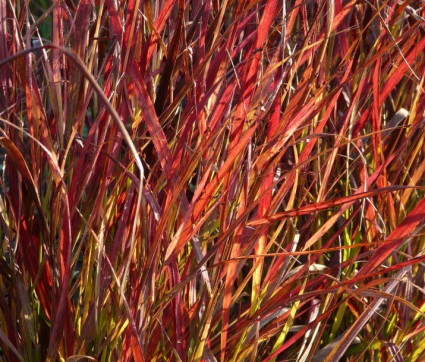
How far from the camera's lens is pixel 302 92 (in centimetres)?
72

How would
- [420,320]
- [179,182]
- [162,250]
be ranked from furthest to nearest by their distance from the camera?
1. [420,320]
2. [162,250]
3. [179,182]

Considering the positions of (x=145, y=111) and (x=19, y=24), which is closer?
(x=145, y=111)

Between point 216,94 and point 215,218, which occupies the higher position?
point 216,94

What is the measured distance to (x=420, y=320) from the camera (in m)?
0.95

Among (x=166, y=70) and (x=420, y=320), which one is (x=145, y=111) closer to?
(x=166, y=70)

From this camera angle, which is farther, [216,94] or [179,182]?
[216,94]

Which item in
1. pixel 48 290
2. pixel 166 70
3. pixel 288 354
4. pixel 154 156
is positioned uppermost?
pixel 166 70

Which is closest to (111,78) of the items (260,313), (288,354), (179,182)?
(179,182)

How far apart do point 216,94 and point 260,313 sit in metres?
0.25

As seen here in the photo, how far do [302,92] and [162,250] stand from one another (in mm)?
213

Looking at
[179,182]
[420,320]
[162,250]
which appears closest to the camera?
[179,182]

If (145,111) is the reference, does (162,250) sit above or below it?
below

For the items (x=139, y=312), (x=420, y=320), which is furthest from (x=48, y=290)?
(x=420, y=320)

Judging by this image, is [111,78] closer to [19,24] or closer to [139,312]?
[19,24]
